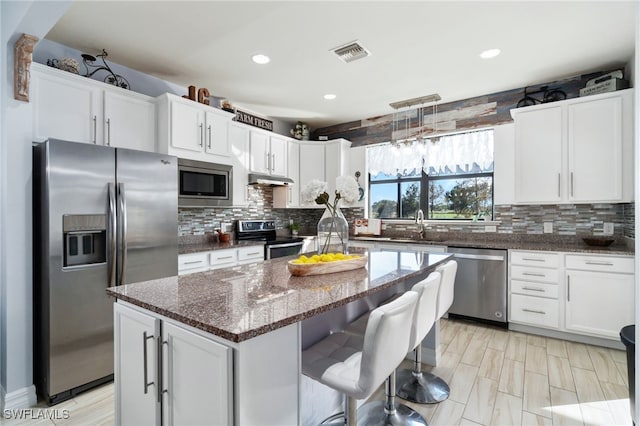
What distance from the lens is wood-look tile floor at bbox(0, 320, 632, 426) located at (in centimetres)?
191

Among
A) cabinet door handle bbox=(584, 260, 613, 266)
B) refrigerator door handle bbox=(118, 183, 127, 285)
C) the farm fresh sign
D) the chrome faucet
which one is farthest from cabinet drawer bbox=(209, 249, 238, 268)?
cabinet door handle bbox=(584, 260, 613, 266)

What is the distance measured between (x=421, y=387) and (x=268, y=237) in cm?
285

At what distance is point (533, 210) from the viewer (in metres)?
3.63

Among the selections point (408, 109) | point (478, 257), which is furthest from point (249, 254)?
point (408, 109)

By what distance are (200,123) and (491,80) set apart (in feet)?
10.4

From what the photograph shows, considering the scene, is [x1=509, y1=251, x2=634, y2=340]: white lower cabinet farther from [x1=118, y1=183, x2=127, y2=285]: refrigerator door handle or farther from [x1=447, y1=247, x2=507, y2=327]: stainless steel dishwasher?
[x1=118, y1=183, x2=127, y2=285]: refrigerator door handle

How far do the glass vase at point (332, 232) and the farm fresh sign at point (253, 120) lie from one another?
2.72 meters

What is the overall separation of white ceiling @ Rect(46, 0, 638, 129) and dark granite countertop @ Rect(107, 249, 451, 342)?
183 centimetres

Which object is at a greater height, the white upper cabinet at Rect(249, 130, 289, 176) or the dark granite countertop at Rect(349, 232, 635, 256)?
the white upper cabinet at Rect(249, 130, 289, 176)

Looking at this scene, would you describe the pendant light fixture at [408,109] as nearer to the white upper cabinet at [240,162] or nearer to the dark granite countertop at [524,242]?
the dark granite countertop at [524,242]

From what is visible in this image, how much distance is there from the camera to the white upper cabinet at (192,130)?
2.98 meters

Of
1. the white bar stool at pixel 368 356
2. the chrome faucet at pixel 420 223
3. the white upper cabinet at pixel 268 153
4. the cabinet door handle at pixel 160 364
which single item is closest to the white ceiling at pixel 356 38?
the white upper cabinet at pixel 268 153

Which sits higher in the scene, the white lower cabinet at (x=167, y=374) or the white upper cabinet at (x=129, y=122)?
the white upper cabinet at (x=129, y=122)

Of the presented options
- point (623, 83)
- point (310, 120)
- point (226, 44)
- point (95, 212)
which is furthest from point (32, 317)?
point (623, 83)
